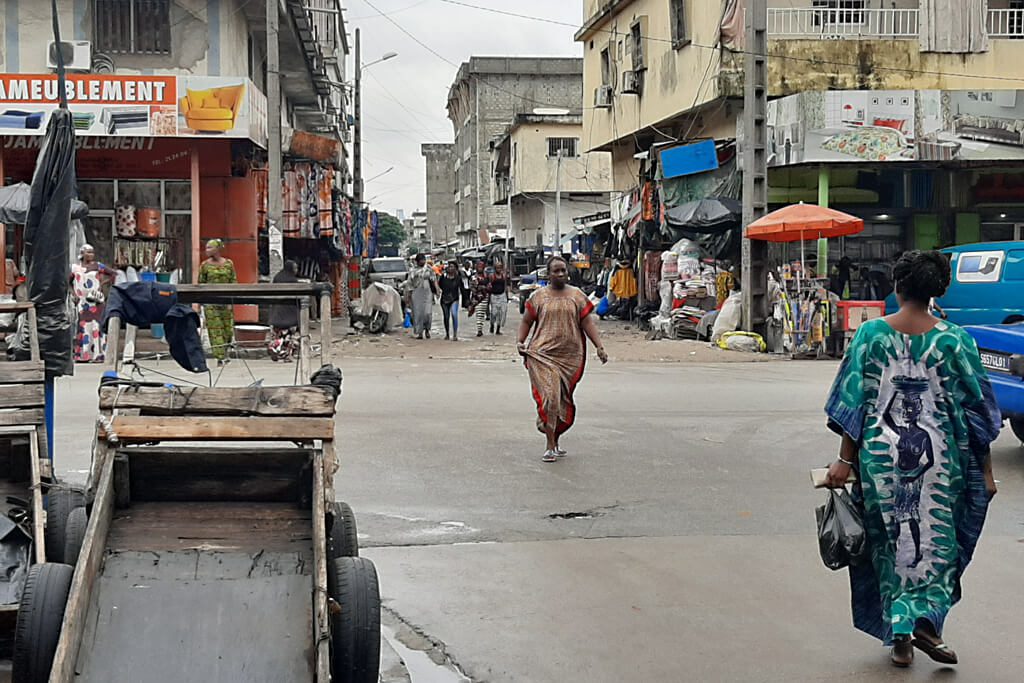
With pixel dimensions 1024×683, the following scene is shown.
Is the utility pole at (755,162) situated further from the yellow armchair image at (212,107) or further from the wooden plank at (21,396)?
the wooden plank at (21,396)

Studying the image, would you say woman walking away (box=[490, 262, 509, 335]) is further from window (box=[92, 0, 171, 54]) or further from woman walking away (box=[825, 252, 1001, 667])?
woman walking away (box=[825, 252, 1001, 667])

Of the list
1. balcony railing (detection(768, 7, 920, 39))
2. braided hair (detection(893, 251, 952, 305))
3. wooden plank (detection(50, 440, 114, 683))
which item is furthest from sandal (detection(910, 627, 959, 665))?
balcony railing (detection(768, 7, 920, 39))

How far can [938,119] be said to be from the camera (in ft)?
71.5

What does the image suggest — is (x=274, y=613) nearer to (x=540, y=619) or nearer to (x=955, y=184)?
(x=540, y=619)

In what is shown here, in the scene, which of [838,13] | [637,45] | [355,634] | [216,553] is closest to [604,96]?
[637,45]

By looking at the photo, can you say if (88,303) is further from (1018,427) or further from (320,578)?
(320,578)

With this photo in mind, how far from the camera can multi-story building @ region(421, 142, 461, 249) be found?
10456cm

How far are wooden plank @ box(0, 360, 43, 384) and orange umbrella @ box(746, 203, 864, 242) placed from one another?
15.0m

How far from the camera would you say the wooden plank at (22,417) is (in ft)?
20.0

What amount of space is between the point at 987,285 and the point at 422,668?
13.6 meters

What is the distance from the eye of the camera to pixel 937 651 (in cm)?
499

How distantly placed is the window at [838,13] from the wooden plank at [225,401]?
21353 millimetres

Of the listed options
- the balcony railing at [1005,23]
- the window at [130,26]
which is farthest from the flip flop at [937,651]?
the balcony railing at [1005,23]

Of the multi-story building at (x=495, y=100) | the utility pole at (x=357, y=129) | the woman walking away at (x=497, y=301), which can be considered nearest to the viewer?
the woman walking away at (x=497, y=301)
